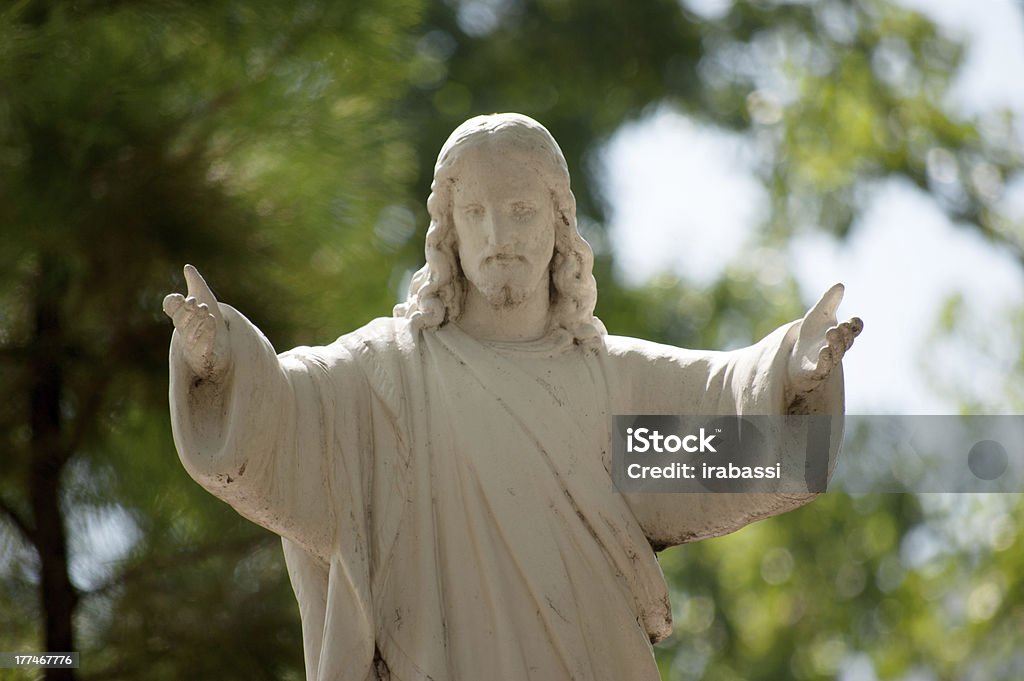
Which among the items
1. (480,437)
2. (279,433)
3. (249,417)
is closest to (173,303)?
(249,417)

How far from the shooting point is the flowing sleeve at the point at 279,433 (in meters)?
4.28

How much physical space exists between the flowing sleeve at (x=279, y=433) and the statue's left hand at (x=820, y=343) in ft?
3.04

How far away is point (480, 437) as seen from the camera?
458cm

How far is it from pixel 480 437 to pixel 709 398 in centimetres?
52

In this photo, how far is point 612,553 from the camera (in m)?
4.57

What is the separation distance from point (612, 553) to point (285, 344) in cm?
286

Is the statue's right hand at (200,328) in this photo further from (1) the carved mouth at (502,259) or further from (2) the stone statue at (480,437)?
(1) the carved mouth at (502,259)

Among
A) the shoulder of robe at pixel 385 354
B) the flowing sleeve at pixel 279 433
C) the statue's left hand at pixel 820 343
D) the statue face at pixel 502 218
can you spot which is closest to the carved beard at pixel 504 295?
the statue face at pixel 502 218

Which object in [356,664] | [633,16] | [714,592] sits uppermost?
[633,16]

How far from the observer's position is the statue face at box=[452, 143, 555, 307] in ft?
15.3

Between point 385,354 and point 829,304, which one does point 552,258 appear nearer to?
point 385,354

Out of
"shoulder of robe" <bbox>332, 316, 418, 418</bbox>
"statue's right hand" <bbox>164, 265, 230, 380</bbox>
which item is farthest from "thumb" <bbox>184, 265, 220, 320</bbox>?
"shoulder of robe" <bbox>332, 316, 418, 418</bbox>

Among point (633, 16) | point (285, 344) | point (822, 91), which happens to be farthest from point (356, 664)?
point (822, 91)

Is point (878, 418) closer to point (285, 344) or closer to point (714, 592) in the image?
point (714, 592)
